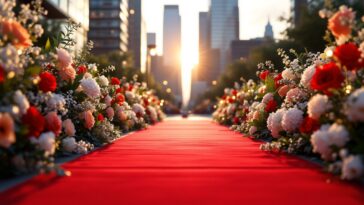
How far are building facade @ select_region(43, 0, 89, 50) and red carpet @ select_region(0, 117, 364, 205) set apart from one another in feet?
85.0

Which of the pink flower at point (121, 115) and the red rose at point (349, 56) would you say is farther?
the pink flower at point (121, 115)

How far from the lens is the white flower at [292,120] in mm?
7653

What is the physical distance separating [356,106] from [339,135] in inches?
13.5

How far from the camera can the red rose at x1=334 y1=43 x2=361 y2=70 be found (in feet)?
18.3

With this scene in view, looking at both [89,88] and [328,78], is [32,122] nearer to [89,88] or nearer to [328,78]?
[328,78]

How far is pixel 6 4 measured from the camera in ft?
18.8

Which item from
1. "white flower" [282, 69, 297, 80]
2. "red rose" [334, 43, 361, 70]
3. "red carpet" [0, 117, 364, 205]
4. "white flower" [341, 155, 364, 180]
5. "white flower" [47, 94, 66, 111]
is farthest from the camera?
"white flower" [282, 69, 297, 80]

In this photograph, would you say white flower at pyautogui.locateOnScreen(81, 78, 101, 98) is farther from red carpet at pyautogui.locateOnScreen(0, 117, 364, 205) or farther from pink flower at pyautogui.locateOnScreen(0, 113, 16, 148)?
pink flower at pyautogui.locateOnScreen(0, 113, 16, 148)

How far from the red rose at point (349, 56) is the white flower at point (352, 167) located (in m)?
1.25

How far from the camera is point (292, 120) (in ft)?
25.1

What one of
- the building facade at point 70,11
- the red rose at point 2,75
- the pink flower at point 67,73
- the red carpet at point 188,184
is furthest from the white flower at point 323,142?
the building facade at point 70,11

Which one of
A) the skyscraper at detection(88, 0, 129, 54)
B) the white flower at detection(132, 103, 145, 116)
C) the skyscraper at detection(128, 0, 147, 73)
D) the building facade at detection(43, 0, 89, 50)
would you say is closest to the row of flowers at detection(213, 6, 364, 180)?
the white flower at detection(132, 103, 145, 116)

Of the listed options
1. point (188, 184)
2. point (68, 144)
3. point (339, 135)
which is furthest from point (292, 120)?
point (68, 144)

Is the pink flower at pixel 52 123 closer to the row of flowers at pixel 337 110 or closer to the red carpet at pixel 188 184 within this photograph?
the red carpet at pixel 188 184
